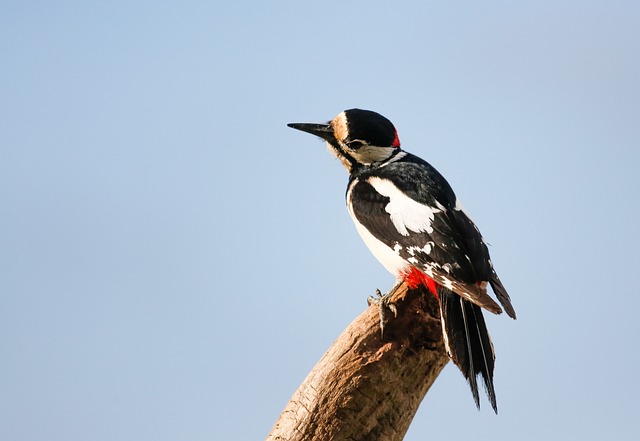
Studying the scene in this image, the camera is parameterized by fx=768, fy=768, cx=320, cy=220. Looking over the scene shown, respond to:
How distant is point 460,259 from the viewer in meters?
2.99

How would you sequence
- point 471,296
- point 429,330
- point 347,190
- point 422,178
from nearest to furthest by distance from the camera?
point 471,296
point 429,330
point 422,178
point 347,190

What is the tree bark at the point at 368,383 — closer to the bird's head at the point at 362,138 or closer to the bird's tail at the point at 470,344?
the bird's tail at the point at 470,344

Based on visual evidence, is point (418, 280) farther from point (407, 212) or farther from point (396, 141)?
point (396, 141)

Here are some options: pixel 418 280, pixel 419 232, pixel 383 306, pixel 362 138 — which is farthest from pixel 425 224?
pixel 362 138

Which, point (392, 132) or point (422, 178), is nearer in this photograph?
point (422, 178)

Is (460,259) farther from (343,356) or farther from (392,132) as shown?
(392,132)

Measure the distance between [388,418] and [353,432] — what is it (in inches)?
5.7

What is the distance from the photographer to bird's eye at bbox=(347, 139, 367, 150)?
12.2 feet

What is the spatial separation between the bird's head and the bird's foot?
0.85 metres

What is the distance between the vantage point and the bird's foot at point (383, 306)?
297 centimetres

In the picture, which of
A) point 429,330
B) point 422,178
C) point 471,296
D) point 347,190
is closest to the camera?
point 471,296

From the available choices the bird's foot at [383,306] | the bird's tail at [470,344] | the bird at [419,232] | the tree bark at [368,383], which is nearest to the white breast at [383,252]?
the bird at [419,232]

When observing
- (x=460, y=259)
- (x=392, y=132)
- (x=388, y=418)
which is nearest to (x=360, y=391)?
(x=388, y=418)

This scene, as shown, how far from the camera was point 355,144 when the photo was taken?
Answer: 12.2ft
